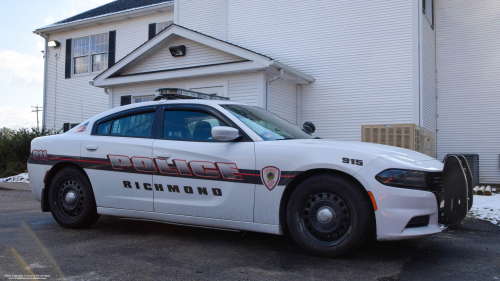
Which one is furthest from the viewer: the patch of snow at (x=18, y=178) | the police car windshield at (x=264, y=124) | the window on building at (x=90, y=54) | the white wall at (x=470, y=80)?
the window on building at (x=90, y=54)

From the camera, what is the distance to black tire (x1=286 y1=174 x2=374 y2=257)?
11.8 feet

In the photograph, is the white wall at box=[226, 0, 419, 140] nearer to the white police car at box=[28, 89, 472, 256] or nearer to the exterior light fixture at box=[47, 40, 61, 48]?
the white police car at box=[28, 89, 472, 256]

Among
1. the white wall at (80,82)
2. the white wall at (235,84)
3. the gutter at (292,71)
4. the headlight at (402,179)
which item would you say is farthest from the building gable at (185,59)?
the headlight at (402,179)

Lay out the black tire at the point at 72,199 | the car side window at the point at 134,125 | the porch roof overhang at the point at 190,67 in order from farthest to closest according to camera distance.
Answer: the porch roof overhang at the point at 190,67 → the black tire at the point at 72,199 → the car side window at the point at 134,125

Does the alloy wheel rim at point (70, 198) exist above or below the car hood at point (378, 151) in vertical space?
below

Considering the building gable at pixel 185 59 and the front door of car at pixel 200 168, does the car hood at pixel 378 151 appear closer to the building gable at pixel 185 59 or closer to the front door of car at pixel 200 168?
the front door of car at pixel 200 168

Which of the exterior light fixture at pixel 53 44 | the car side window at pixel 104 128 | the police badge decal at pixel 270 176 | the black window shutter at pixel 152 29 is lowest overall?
the police badge decal at pixel 270 176

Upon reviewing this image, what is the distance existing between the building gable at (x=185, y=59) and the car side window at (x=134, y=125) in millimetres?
6807

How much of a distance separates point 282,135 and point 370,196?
4.14ft

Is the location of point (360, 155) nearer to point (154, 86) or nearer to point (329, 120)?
point (329, 120)

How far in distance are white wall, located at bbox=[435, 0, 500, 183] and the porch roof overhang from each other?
4512mm

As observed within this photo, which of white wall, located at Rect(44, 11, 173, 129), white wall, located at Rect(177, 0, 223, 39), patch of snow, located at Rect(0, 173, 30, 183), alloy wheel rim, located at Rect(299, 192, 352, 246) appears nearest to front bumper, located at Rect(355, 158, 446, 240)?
alloy wheel rim, located at Rect(299, 192, 352, 246)

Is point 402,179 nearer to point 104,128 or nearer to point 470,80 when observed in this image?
point 104,128

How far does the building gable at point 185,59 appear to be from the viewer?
12164mm
